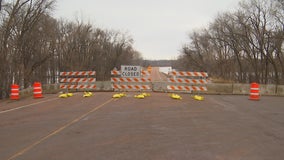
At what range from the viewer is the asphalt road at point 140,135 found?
4965 mm

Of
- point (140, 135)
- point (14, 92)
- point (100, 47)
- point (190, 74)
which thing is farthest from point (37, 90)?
point (100, 47)

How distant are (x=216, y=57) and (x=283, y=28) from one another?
26973 millimetres

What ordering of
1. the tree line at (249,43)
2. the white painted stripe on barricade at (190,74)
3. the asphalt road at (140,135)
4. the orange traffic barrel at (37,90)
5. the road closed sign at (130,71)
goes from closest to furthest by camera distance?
1. the asphalt road at (140,135)
2. the orange traffic barrel at (37,90)
3. the white painted stripe on barricade at (190,74)
4. the road closed sign at (130,71)
5. the tree line at (249,43)

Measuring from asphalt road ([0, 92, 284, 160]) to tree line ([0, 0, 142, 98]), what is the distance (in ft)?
44.8

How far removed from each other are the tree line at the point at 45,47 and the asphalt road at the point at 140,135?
13643 millimetres

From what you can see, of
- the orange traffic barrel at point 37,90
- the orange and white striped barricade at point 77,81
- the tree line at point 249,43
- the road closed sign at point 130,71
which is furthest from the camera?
the tree line at point 249,43

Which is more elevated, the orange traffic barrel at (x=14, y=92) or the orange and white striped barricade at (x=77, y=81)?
the orange and white striped barricade at (x=77, y=81)

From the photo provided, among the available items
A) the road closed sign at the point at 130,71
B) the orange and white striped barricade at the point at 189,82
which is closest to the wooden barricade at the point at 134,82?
the road closed sign at the point at 130,71

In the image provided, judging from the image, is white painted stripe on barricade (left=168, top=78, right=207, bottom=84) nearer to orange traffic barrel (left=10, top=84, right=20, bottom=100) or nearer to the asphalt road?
the asphalt road

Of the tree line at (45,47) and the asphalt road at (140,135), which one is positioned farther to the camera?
the tree line at (45,47)

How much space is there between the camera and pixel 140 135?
637 centimetres

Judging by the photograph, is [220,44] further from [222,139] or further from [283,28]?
[222,139]

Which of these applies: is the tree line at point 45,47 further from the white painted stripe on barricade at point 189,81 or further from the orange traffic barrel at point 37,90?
the white painted stripe on barricade at point 189,81

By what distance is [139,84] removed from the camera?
54.5 feet
